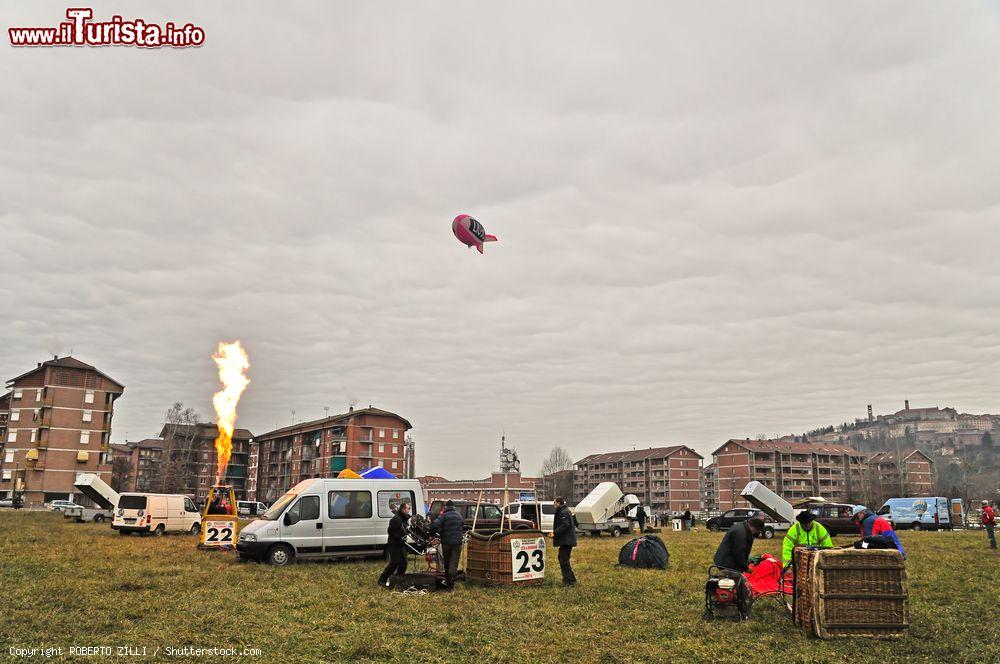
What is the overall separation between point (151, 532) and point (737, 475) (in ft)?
363

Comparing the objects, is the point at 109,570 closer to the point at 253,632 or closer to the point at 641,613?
the point at 253,632

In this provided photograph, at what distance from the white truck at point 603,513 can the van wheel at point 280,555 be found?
20481 millimetres

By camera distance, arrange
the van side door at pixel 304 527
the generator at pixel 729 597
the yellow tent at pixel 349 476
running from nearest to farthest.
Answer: the generator at pixel 729 597 < the van side door at pixel 304 527 < the yellow tent at pixel 349 476

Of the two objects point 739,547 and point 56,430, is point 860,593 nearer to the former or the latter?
point 739,547

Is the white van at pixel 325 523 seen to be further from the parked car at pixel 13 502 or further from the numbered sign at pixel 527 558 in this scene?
the parked car at pixel 13 502

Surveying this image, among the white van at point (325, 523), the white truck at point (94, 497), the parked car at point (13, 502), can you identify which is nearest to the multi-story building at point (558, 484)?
the parked car at point (13, 502)

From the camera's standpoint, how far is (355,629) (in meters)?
9.77

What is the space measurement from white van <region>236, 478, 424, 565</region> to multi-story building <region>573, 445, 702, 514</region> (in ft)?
370

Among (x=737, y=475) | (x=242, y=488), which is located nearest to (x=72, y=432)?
(x=242, y=488)

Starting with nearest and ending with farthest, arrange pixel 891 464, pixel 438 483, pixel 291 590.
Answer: pixel 291 590 < pixel 891 464 < pixel 438 483

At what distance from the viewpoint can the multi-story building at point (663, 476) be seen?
422ft

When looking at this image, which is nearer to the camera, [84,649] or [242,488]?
[84,649]

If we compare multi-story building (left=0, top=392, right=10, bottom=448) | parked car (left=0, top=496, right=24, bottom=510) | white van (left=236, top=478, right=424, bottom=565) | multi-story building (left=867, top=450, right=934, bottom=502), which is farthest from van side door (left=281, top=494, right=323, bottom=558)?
multi-story building (left=867, top=450, right=934, bottom=502)

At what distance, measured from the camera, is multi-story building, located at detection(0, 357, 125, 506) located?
3120 inches
